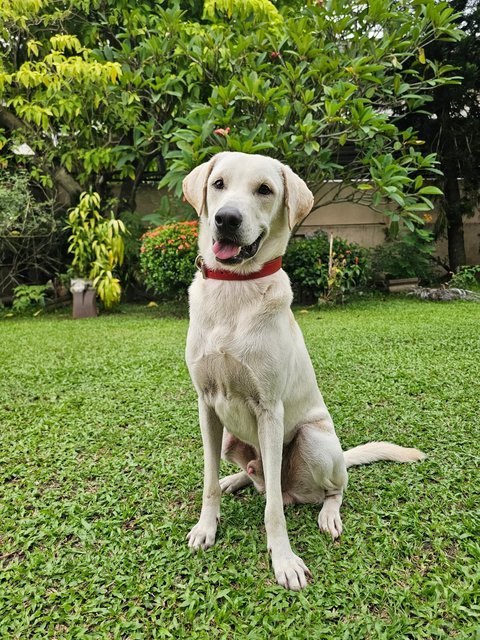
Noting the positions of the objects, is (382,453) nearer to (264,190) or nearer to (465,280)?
(264,190)

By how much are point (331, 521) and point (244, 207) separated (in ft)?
4.57

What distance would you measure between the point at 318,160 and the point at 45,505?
5.98m

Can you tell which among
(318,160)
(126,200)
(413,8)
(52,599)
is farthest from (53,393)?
(413,8)

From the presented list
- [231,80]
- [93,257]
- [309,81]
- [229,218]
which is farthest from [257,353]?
[309,81]

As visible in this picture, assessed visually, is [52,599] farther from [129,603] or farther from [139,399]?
[139,399]

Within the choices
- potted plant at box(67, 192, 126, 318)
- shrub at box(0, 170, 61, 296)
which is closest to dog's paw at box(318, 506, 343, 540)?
potted plant at box(67, 192, 126, 318)

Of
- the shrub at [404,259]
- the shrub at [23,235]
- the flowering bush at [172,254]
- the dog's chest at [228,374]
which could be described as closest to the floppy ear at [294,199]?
the dog's chest at [228,374]

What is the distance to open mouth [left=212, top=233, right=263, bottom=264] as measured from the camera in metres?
1.80

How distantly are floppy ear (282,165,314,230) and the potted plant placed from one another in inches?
229

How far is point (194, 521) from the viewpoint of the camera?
2.05 m

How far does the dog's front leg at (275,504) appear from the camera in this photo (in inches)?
67.2

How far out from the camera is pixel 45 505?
2.14 m

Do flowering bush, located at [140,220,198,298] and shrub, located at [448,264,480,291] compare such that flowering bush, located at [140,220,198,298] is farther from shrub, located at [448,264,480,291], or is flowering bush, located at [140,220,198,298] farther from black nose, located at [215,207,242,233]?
shrub, located at [448,264,480,291]

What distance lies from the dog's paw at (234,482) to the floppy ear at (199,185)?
1.36m
